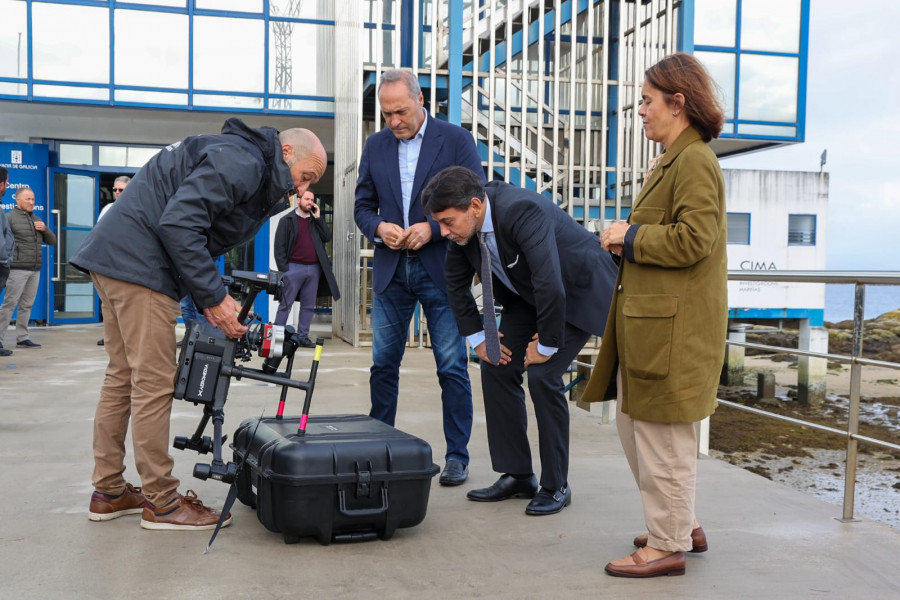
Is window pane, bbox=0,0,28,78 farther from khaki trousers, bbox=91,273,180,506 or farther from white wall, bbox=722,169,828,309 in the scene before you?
white wall, bbox=722,169,828,309

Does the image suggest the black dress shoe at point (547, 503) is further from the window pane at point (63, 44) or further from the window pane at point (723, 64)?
the window pane at point (723, 64)

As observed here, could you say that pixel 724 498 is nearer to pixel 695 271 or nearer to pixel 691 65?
pixel 695 271

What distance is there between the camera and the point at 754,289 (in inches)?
746

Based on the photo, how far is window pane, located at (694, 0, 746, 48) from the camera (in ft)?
52.9

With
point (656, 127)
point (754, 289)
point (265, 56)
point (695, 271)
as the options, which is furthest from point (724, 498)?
point (754, 289)

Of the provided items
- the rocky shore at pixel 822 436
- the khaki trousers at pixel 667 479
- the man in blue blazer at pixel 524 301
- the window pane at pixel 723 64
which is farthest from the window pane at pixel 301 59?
the khaki trousers at pixel 667 479

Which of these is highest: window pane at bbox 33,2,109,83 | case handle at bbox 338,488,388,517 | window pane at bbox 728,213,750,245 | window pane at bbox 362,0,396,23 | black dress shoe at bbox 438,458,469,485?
window pane at bbox 362,0,396,23

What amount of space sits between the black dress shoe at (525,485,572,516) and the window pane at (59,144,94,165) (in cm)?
1230

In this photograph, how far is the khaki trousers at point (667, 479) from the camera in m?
2.78

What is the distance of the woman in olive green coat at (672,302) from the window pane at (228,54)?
1130cm

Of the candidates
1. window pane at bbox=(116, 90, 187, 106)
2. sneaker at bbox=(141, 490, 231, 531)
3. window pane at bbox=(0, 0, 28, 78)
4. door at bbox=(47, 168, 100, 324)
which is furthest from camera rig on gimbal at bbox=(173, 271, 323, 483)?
window pane at bbox=(0, 0, 28, 78)

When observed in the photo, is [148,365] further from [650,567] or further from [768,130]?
[768,130]

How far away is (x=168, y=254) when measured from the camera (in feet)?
10.3

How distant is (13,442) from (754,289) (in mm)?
16678
